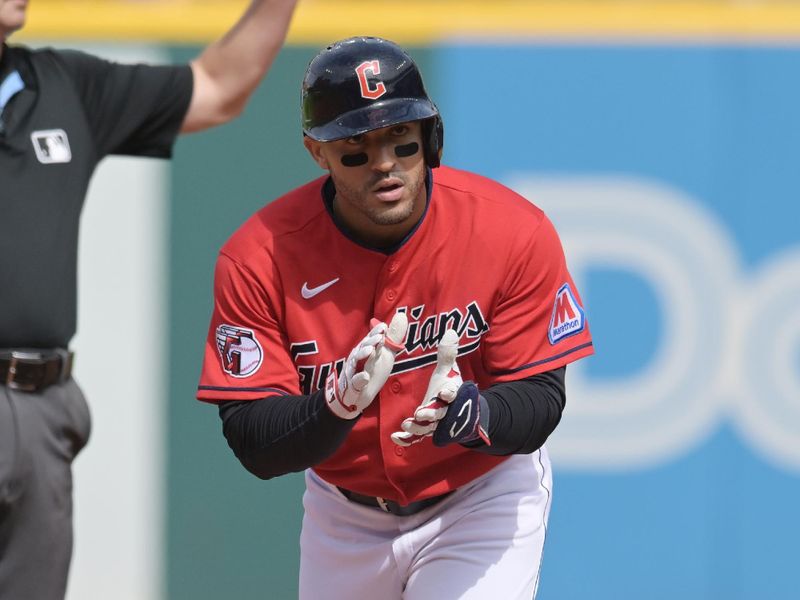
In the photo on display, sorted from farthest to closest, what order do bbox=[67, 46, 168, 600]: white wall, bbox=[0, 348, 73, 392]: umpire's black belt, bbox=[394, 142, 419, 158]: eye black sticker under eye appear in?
bbox=[67, 46, 168, 600]: white wall, bbox=[0, 348, 73, 392]: umpire's black belt, bbox=[394, 142, 419, 158]: eye black sticker under eye

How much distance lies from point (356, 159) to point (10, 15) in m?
1.26

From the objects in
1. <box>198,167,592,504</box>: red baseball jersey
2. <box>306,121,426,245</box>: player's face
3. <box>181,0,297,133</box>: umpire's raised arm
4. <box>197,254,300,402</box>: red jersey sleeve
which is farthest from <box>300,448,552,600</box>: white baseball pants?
<box>181,0,297,133</box>: umpire's raised arm

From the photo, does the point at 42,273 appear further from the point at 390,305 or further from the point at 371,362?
the point at 371,362

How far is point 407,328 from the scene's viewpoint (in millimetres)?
3203

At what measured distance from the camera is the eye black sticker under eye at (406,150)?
3209 mm

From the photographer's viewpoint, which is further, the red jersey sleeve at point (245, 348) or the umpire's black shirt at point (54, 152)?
the umpire's black shirt at point (54, 152)

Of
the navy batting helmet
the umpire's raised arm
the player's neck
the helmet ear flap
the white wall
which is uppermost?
the umpire's raised arm

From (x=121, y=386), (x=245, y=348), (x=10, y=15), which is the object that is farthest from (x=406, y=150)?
(x=121, y=386)

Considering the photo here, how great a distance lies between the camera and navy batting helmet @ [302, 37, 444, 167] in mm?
3178

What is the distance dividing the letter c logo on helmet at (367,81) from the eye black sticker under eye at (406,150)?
0.42 ft

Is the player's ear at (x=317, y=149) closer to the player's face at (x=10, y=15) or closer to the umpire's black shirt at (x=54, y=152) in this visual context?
the umpire's black shirt at (x=54, y=152)

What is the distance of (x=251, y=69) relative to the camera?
4.45 metres

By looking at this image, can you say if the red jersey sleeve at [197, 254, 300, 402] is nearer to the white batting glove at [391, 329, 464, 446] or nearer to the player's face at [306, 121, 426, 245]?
the player's face at [306, 121, 426, 245]

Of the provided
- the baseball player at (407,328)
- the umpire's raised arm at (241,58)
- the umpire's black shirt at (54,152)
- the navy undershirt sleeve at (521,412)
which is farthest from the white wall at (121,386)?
the navy undershirt sleeve at (521,412)
